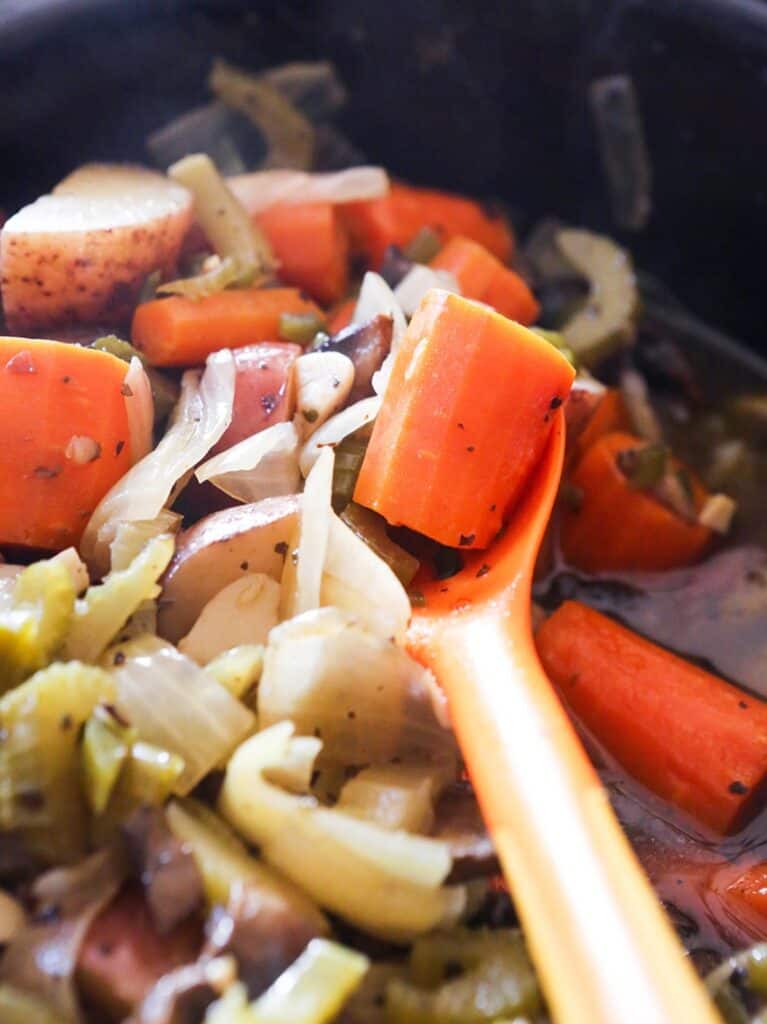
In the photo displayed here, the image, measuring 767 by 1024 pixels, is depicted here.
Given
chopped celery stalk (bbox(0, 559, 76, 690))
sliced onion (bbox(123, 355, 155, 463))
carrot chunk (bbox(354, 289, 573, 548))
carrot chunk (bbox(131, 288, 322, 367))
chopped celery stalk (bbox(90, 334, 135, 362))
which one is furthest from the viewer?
carrot chunk (bbox(131, 288, 322, 367))

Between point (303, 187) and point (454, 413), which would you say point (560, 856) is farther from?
point (303, 187)

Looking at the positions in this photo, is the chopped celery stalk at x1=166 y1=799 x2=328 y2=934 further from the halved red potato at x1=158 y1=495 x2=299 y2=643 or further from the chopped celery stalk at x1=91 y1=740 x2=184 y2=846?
the halved red potato at x1=158 y1=495 x2=299 y2=643

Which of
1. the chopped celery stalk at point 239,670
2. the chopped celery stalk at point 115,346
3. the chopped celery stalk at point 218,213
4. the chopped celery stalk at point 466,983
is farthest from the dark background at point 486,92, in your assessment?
the chopped celery stalk at point 466,983

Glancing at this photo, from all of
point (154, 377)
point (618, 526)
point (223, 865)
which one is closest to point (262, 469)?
point (154, 377)

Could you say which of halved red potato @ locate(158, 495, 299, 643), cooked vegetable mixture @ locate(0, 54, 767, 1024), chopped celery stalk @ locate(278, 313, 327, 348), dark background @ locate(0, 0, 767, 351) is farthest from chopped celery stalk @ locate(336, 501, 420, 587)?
dark background @ locate(0, 0, 767, 351)

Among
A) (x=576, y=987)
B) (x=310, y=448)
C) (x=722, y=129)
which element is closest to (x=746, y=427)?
(x=722, y=129)

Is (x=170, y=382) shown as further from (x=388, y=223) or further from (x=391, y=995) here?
(x=391, y=995)

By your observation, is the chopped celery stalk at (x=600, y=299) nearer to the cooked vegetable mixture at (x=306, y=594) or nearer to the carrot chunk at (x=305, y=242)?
the cooked vegetable mixture at (x=306, y=594)

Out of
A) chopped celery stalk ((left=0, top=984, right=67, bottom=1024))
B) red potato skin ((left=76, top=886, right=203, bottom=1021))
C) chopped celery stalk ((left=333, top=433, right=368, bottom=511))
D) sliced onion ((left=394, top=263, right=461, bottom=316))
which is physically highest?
sliced onion ((left=394, top=263, right=461, bottom=316))
